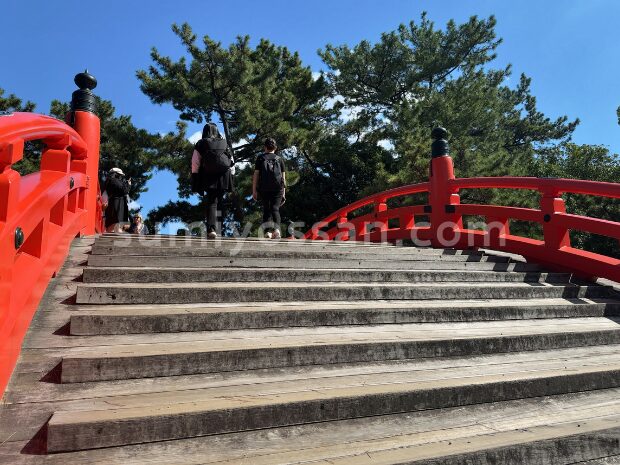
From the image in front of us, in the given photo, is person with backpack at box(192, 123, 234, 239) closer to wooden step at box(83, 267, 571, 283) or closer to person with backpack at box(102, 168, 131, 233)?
wooden step at box(83, 267, 571, 283)

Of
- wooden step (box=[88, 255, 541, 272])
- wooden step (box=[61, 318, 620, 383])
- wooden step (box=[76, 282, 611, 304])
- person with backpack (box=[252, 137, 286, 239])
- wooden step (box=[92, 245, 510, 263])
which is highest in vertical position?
person with backpack (box=[252, 137, 286, 239])

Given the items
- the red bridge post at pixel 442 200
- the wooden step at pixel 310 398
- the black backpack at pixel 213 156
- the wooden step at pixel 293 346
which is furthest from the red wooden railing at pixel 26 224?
the red bridge post at pixel 442 200

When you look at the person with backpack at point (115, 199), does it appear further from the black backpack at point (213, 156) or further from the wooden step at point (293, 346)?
the wooden step at point (293, 346)

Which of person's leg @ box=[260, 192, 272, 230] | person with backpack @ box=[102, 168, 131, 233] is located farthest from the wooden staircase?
person with backpack @ box=[102, 168, 131, 233]

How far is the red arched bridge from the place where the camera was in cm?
187

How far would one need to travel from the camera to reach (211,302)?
9.83 ft

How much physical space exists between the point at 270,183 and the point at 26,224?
4.32 metres

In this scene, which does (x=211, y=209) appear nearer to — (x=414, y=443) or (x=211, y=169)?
(x=211, y=169)

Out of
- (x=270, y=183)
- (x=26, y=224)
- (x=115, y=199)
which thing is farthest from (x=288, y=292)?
(x=115, y=199)

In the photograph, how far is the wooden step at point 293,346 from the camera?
2143 mm

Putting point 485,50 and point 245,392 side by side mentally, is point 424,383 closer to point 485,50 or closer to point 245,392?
point 245,392

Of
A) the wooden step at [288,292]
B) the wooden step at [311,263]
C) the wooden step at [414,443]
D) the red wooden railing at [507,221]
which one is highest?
the red wooden railing at [507,221]

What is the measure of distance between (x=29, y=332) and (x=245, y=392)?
1.27 metres

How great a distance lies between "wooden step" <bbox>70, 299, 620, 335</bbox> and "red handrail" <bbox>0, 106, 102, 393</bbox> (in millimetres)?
328
